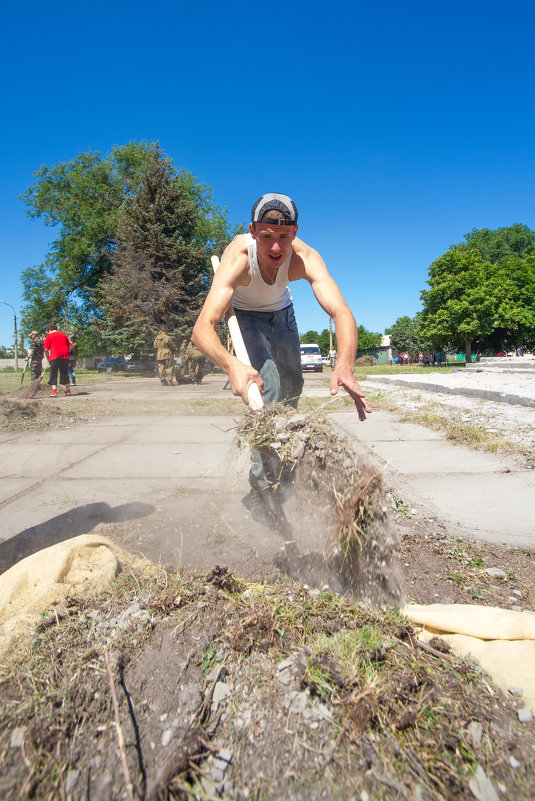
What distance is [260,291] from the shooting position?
3.07 m

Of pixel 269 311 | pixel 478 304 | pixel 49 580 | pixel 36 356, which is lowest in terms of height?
pixel 49 580

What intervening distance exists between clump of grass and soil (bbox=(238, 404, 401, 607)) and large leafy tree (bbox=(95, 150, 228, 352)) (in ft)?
77.7

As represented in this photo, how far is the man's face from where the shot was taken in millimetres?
2687

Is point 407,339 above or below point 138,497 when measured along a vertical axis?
above

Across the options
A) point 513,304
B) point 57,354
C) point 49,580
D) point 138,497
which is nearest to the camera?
point 49,580

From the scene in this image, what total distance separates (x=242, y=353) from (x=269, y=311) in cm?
69

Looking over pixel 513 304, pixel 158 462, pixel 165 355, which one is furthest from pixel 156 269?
pixel 513 304

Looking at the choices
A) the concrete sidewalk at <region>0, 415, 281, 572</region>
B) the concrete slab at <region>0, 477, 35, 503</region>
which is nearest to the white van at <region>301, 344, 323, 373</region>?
the concrete sidewalk at <region>0, 415, 281, 572</region>

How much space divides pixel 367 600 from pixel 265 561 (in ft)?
2.08

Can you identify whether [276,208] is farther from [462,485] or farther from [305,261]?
[462,485]

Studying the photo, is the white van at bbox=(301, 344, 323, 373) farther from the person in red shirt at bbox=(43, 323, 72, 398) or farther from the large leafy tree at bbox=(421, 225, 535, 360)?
the large leafy tree at bbox=(421, 225, 535, 360)

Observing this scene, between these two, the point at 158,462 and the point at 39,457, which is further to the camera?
the point at 39,457

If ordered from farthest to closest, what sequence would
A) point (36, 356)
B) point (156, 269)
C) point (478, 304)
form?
point (478, 304), point (156, 269), point (36, 356)

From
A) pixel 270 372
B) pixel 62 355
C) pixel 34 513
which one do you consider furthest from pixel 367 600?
pixel 62 355
